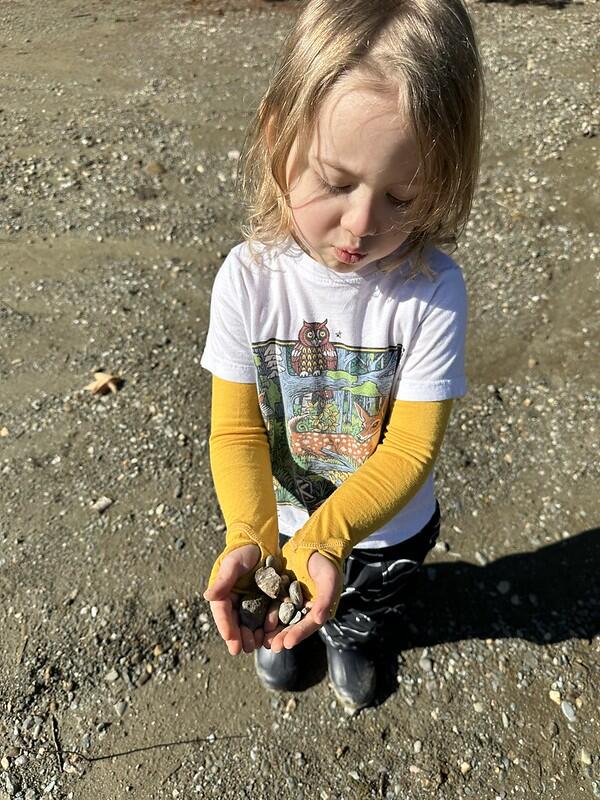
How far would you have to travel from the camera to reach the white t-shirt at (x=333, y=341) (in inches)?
65.2

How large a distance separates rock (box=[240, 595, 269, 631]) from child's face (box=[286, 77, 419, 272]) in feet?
2.91

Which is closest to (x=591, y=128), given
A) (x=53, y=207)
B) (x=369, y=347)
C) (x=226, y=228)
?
(x=226, y=228)

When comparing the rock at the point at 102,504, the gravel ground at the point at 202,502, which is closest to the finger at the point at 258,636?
the gravel ground at the point at 202,502

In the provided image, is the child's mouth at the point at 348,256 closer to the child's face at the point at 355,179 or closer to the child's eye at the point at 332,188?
the child's face at the point at 355,179

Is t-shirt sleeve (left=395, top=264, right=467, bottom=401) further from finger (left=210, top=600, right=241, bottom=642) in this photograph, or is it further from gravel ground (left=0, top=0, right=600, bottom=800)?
gravel ground (left=0, top=0, right=600, bottom=800)

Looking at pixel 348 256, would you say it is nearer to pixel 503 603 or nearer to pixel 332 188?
pixel 332 188

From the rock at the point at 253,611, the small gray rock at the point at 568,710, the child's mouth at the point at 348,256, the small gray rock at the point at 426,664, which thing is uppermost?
the child's mouth at the point at 348,256

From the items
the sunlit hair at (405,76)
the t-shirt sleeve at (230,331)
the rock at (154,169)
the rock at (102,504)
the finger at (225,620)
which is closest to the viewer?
the sunlit hair at (405,76)

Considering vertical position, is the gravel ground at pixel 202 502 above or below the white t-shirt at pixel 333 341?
below

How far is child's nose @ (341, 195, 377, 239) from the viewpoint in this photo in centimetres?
138

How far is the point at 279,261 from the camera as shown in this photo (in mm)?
1691

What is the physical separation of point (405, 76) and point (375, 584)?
156 centimetres

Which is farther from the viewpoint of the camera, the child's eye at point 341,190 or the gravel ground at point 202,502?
the gravel ground at point 202,502

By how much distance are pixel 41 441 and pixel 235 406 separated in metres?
2.06
